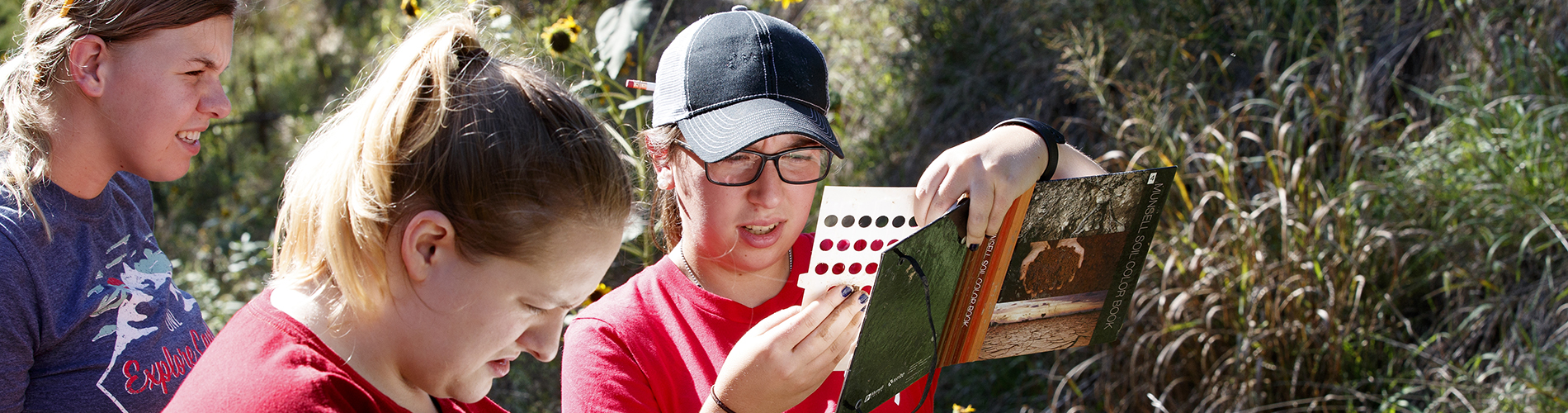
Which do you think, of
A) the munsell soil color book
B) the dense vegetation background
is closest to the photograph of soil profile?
the munsell soil color book

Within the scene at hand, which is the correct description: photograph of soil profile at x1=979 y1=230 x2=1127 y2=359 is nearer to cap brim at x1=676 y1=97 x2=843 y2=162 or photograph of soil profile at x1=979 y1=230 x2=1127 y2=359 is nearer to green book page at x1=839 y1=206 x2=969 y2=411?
green book page at x1=839 y1=206 x2=969 y2=411

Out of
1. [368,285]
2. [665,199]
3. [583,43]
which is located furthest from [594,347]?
[583,43]

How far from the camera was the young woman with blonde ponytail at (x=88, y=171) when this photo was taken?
1.25m

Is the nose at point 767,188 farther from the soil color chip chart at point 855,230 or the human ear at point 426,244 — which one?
the human ear at point 426,244

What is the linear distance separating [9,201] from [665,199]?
86 centimetres

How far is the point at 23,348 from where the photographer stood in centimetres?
123

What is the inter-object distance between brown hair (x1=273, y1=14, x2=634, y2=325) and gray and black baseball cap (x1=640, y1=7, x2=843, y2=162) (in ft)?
1.08

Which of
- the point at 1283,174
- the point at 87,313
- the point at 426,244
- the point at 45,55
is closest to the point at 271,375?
the point at 426,244

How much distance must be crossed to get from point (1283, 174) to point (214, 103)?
108 inches

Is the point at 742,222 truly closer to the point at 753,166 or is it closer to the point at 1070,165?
the point at 753,166

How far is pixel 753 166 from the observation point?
4.28ft

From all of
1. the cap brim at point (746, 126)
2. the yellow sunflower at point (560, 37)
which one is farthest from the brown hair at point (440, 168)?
the yellow sunflower at point (560, 37)

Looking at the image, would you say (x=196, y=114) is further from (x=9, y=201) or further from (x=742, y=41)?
(x=742, y=41)

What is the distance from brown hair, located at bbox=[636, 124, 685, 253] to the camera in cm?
137
